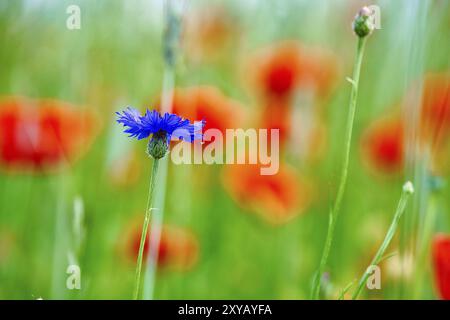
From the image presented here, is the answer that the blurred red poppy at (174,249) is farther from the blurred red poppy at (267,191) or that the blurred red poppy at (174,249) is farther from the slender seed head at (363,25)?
the slender seed head at (363,25)

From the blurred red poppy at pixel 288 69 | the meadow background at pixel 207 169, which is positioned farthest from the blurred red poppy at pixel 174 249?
the blurred red poppy at pixel 288 69

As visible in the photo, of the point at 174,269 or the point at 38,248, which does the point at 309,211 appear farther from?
the point at 38,248

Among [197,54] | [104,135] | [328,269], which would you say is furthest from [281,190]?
[104,135]

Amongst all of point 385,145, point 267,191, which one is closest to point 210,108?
point 267,191

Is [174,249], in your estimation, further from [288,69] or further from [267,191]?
[288,69]

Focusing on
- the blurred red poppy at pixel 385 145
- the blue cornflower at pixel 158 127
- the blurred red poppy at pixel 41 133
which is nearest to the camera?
the blue cornflower at pixel 158 127

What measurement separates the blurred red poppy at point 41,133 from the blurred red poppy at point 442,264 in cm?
41

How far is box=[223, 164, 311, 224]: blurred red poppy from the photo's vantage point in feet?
2.66

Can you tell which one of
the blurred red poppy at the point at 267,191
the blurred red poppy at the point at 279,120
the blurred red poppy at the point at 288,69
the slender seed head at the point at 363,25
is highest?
the blurred red poppy at the point at 288,69

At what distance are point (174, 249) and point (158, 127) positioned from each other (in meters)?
0.37

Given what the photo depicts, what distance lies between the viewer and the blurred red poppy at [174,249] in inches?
29.4

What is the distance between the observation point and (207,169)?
0.98 metres

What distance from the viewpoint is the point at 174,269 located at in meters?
0.77
